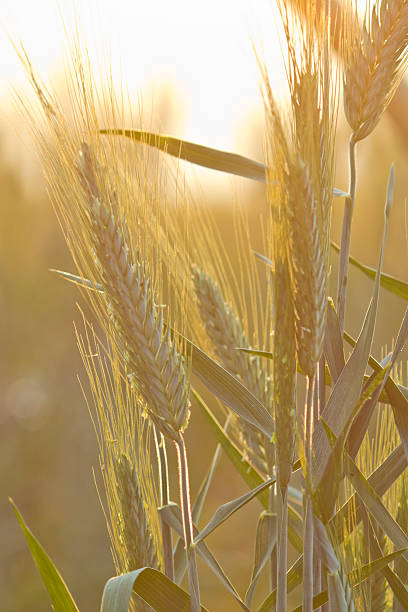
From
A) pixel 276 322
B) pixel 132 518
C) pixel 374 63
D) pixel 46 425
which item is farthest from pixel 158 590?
pixel 46 425

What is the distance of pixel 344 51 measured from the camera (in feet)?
1.08

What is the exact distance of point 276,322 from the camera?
266mm

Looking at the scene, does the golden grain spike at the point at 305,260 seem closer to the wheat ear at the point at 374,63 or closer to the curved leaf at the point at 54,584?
the wheat ear at the point at 374,63

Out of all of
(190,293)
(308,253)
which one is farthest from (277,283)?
(190,293)

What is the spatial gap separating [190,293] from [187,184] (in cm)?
8

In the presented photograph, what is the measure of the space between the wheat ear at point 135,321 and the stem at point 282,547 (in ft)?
0.18

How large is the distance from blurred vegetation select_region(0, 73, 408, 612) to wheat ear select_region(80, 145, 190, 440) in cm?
144

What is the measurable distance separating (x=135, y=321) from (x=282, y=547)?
0.12 meters

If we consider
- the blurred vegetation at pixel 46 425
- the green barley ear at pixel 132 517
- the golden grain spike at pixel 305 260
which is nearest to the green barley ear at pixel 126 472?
the green barley ear at pixel 132 517

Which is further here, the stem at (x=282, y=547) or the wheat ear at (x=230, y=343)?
the wheat ear at (x=230, y=343)

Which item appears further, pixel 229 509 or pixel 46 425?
pixel 46 425

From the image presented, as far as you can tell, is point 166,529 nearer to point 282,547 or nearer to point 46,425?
point 282,547

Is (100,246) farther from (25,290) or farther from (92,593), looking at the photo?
(92,593)

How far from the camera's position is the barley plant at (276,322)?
269mm
